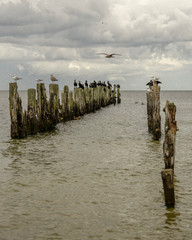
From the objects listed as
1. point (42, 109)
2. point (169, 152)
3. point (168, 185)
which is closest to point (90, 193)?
point (168, 185)

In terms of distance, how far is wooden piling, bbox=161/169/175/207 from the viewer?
7258 millimetres

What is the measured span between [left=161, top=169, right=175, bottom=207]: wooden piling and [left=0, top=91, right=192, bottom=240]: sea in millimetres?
165

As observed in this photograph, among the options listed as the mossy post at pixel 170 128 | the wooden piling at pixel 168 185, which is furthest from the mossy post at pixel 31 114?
the wooden piling at pixel 168 185

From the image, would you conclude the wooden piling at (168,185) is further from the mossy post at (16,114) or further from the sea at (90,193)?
the mossy post at (16,114)

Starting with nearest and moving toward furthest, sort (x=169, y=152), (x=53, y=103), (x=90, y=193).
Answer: (x=90, y=193) → (x=169, y=152) → (x=53, y=103)

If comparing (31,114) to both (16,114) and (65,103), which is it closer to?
(16,114)

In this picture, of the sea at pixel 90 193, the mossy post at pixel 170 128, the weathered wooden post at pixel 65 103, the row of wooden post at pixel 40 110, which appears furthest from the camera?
the weathered wooden post at pixel 65 103

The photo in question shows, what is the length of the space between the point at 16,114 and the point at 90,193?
27.8 ft

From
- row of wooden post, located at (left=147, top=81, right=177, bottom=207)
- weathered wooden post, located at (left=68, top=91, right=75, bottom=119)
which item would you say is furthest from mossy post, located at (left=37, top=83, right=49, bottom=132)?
row of wooden post, located at (left=147, top=81, right=177, bottom=207)

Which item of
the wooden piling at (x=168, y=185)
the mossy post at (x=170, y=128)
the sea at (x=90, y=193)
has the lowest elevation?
the sea at (x=90, y=193)

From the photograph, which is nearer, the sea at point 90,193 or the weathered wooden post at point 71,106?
the sea at point 90,193

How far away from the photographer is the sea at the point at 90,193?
21.1 ft

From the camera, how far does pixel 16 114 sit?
1612cm

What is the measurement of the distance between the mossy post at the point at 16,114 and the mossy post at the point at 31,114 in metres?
0.65
